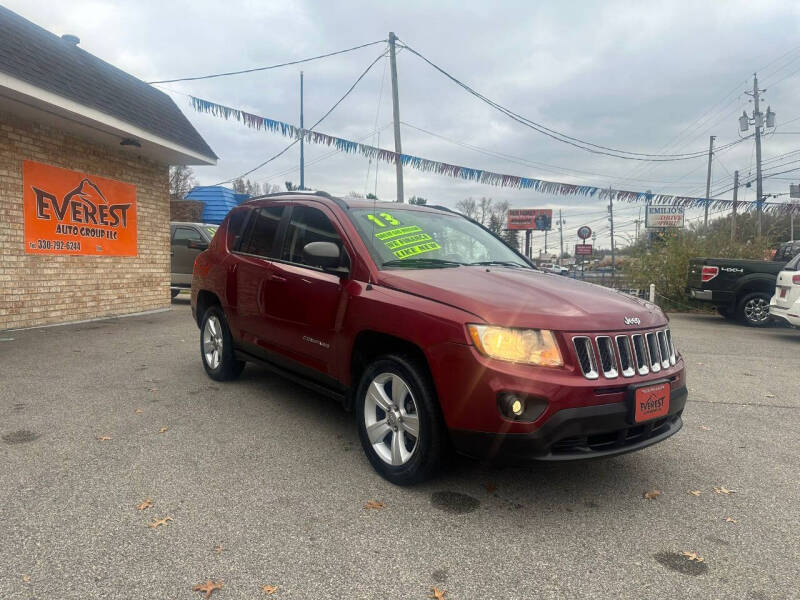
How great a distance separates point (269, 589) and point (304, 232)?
265cm

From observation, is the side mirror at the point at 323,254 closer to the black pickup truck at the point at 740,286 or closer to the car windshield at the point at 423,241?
the car windshield at the point at 423,241

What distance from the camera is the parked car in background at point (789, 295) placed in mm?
8703

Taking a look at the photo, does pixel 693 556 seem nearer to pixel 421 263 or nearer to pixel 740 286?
pixel 421 263

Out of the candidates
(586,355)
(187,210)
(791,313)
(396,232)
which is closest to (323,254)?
(396,232)

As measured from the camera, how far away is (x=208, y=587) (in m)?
2.24

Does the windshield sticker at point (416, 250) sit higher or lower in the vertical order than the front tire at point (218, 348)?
higher

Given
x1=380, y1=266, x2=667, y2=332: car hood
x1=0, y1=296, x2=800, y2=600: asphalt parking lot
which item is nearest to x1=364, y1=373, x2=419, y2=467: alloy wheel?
x1=0, y1=296, x2=800, y2=600: asphalt parking lot

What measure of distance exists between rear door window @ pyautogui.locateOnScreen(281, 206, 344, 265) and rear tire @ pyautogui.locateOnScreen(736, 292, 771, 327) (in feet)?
35.3

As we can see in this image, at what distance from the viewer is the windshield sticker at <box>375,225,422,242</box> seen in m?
3.79

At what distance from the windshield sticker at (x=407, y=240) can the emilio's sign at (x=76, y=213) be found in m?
7.43

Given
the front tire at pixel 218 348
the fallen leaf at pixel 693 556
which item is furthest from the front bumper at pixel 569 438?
the front tire at pixel 218 348

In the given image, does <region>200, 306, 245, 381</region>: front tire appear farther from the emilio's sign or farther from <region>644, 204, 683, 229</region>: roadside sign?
<region>644, 204, 683, 229</region>: roadside sign

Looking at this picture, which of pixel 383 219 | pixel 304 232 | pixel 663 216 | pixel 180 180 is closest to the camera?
pixel 383 219

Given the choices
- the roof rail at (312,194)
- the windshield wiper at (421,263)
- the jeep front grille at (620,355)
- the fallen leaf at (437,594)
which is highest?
the roof rail at (312,194)
